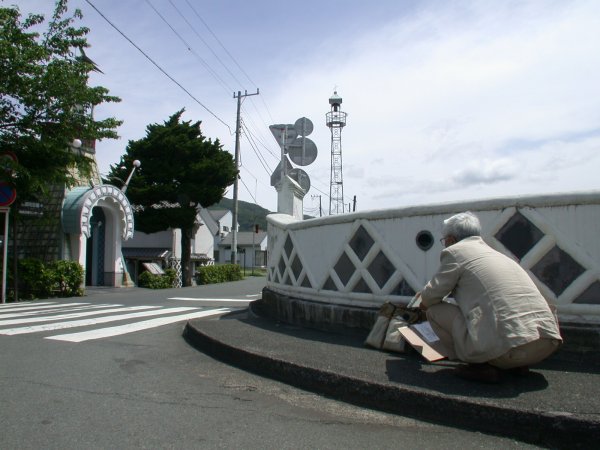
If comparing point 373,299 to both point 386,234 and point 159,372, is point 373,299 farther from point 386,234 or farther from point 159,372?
point 159,372

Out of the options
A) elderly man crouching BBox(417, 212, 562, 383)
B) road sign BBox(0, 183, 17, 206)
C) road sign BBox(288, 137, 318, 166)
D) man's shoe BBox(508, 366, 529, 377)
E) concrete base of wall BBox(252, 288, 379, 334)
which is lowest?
man's shoe BBox(508, 366, 529, 377)

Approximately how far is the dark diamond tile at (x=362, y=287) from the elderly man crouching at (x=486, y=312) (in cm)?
153

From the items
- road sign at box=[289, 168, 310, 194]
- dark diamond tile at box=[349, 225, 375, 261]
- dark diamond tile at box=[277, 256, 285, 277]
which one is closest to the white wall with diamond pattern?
dark diamond tile at box=[349, 225, 375, 261]

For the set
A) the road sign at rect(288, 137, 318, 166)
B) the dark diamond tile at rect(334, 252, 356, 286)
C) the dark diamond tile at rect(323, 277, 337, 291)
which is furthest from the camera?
the road sign at rect(288, 137, 318, 166)

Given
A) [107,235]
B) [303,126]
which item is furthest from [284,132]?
[107,235]

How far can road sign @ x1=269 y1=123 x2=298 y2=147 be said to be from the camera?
11.3 m

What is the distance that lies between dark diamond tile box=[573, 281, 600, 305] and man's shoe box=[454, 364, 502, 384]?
1.13 meters

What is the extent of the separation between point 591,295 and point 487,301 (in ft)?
4.03

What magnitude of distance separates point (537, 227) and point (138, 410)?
3.59m

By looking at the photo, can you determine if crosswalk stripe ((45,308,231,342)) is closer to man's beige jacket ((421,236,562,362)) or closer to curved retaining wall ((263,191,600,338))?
curved retaining wall ((263,191,600,338))

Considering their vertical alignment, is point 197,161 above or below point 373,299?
above

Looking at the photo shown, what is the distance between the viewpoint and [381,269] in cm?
531

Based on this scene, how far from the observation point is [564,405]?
301 cm

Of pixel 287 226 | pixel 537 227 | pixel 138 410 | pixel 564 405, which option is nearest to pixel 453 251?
pixel 537 227
